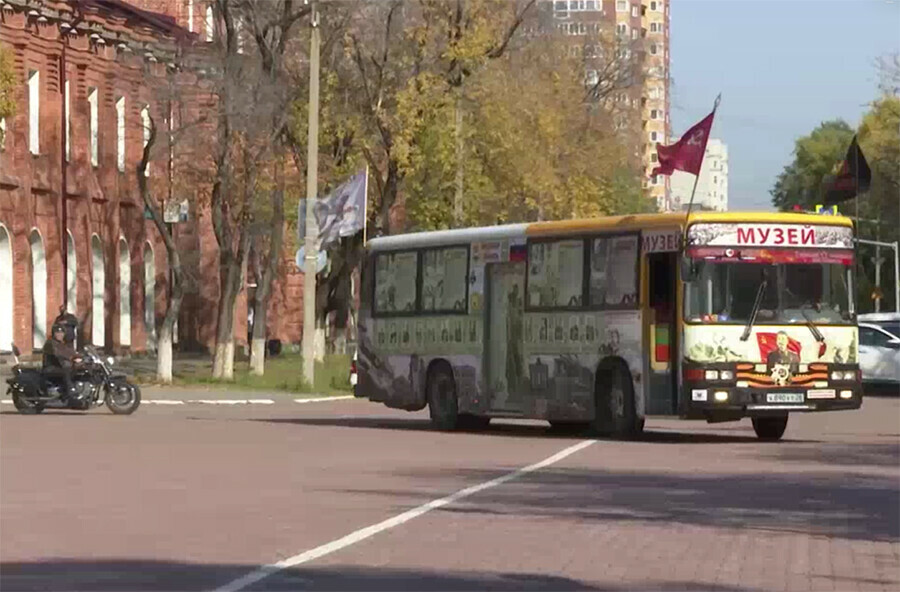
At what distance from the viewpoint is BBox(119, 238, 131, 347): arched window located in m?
69.1

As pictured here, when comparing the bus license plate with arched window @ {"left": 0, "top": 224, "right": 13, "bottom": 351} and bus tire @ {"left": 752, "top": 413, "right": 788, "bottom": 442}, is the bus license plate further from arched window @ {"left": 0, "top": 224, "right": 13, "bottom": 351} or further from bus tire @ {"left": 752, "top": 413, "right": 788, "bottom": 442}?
arched window @ {"left": 0, "top": 224, "right": 13, "bottom": 351}

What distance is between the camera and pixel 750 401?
28547 millimetres

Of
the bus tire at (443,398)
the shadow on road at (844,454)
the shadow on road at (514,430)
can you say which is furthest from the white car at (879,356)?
the shadow on road at (844,454)

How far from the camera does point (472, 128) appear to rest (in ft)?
196

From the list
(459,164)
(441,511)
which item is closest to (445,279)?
(441,511)

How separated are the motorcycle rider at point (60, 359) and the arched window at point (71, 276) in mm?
26991

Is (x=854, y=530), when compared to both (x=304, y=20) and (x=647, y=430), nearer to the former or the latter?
(x=647, y=430)

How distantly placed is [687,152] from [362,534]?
18137 millimetres

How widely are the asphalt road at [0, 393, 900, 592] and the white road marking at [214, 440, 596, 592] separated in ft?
0.09

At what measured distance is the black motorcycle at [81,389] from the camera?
1427 inches

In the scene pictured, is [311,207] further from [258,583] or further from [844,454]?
[258,583]

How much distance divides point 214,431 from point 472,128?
2925cm

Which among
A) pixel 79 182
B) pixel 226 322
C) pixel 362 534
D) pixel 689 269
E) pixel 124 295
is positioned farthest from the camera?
pixel 124 295

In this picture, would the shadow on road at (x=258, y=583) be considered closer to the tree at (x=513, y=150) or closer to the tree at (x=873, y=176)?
the tree at (x=513, y=150)
